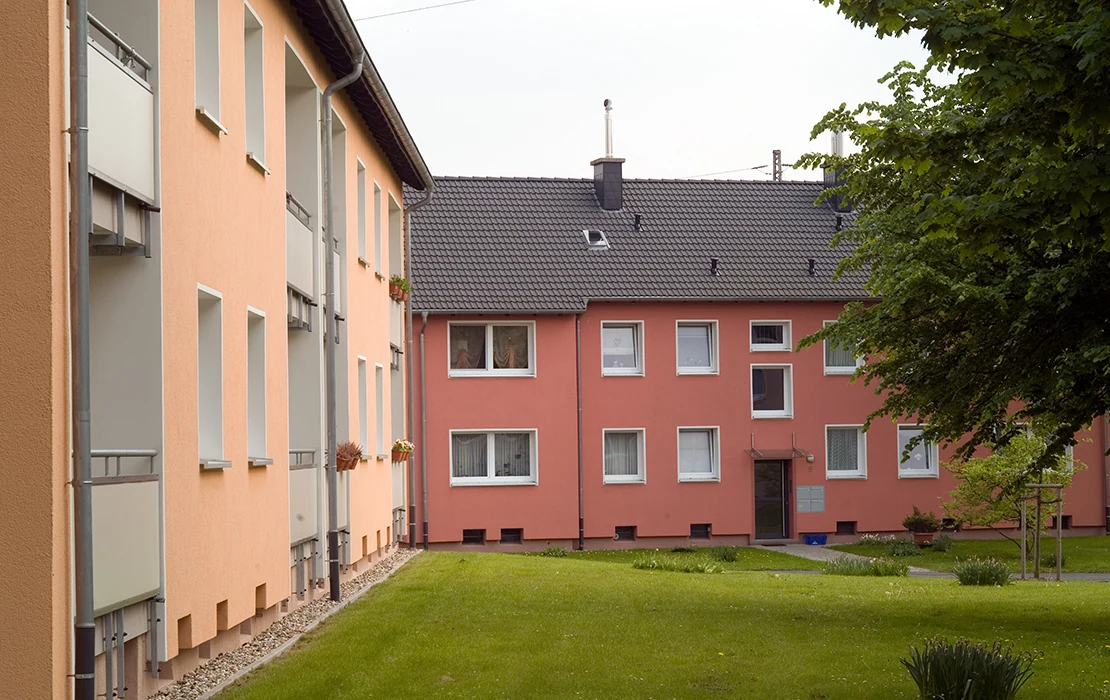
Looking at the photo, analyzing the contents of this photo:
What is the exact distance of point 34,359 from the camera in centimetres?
765

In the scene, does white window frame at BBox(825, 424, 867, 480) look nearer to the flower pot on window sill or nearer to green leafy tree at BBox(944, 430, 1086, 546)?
green leafy tree at BBox(944, 430, 1086, 546)

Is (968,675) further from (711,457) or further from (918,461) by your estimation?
(918,461)

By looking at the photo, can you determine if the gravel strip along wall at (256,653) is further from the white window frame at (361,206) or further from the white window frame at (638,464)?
the white window frame at (638,464)

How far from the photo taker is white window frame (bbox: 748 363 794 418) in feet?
121

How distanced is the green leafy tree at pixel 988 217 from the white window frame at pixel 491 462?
17992 millimetres

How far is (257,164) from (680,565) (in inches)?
586

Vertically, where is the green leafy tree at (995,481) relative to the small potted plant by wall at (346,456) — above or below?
below

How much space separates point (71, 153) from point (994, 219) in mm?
5713

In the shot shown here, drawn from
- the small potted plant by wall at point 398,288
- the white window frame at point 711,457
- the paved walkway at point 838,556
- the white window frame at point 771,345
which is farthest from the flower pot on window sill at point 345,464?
the white window frame at point 771,345

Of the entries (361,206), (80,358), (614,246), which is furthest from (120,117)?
(614,246)

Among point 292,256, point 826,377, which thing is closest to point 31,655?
point 292,256

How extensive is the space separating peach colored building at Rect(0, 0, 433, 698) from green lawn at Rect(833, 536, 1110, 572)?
1779 centimetres

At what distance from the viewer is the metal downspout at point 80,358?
769cm

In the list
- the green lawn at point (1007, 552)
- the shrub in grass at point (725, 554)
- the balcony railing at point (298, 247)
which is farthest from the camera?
the shrub in grass at point (725, 554)
